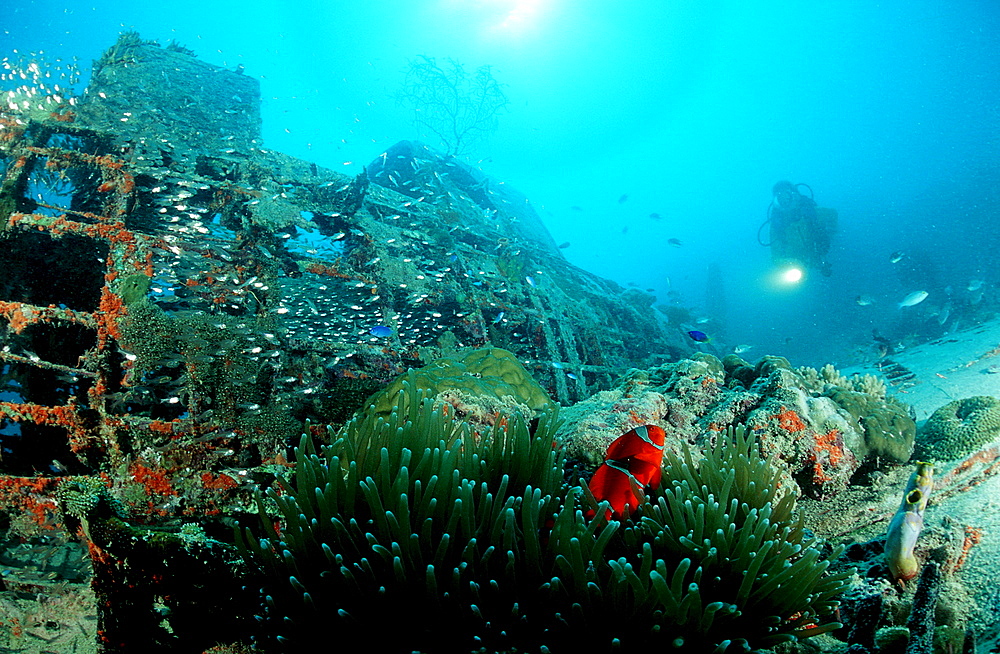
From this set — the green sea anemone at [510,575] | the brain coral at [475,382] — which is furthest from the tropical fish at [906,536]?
the brain coral at [475,382]

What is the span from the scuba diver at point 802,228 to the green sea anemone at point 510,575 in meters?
32.2

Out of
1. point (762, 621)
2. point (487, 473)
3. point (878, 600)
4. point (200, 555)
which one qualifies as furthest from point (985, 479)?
point (200, 555)

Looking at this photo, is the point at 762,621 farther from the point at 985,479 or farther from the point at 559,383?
the point at 559,383

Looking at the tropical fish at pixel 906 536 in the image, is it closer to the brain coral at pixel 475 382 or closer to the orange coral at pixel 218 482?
the brain coral at pixel 475 382

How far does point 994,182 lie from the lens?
53719mm

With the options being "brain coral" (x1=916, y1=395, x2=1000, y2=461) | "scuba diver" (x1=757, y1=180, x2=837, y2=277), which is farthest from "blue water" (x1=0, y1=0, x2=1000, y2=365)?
"brain coral" (x1=916, y1=395, x2=1000, y2=461)

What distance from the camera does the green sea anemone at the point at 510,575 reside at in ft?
5.58

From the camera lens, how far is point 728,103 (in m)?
118

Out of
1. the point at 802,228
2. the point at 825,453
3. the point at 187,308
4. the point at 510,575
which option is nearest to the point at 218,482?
the point at 187,308

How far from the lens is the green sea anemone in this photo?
1700 mm

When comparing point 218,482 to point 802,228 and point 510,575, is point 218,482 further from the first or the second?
point 802,228

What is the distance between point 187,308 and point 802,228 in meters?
34.6

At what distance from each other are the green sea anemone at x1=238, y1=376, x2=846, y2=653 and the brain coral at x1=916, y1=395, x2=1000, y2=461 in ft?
11.2

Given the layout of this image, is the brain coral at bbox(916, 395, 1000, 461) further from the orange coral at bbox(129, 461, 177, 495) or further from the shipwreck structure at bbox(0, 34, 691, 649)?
the orange coral at bbox(129, 461, 177, 495)
